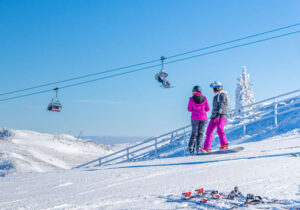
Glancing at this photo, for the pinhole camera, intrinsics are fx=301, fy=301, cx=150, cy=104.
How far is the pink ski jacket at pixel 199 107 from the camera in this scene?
874 centimetres

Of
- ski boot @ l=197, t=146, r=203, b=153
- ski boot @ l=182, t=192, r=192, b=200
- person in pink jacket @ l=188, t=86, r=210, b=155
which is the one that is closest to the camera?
ski boot @ l=182, t=192, r=192, b=200

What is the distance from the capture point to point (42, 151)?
33438mm

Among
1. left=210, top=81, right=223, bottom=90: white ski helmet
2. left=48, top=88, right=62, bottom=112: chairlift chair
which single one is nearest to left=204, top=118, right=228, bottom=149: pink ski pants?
left=210, top=81, right=223, bottom=90: white ski helmet

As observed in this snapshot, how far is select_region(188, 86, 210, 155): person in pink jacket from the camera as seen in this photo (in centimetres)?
874

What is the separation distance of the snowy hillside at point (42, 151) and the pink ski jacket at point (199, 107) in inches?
821

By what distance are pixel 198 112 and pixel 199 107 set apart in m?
0.15

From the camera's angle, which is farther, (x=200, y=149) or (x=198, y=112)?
(x=200, y=149)

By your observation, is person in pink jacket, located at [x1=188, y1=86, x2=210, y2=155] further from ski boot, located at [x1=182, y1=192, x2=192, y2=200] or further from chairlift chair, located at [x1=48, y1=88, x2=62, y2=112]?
chairlift chair, located at [x1=48, y1=88, x2=62, y2=112]

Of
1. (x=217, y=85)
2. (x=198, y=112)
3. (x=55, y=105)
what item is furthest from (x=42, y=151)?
(x=217, y=85)

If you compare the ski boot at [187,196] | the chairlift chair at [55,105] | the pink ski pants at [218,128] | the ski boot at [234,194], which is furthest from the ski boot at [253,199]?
the chairlift chair at [55,105]

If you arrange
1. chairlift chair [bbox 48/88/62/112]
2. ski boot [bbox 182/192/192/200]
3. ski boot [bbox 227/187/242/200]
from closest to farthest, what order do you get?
ski boot [bbox 227/187/242/200] < ski boot [bbox 182/192/192/200] < chairlift chair [bbox 48/88/62/112]

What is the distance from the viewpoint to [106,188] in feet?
16.3

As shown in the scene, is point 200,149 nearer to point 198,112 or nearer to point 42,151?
point 198,112

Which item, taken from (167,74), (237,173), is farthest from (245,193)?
(167,74)
